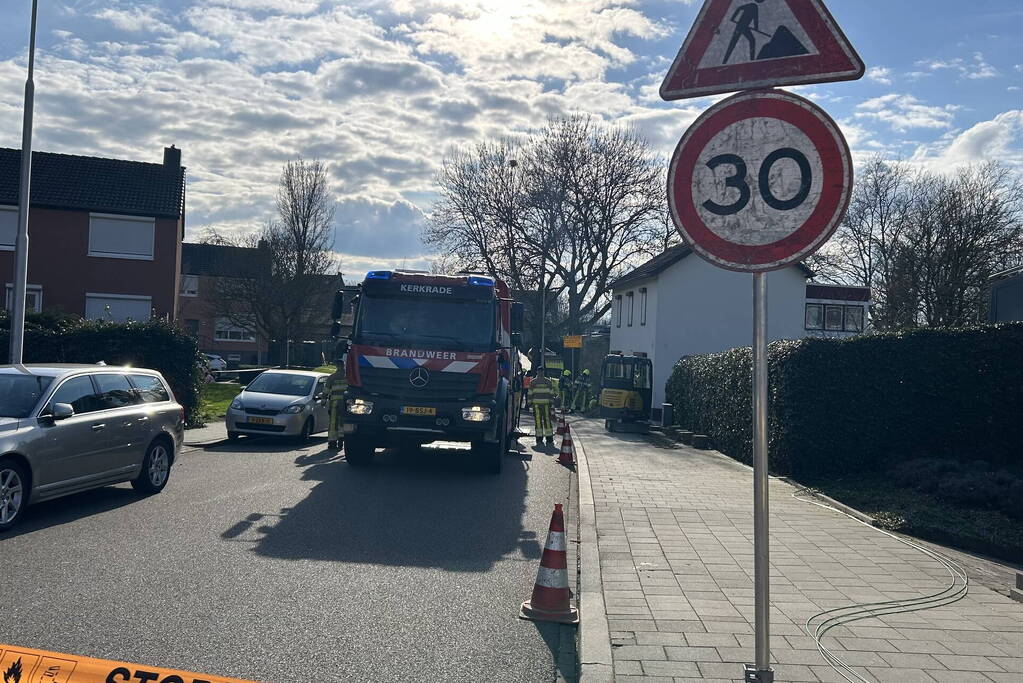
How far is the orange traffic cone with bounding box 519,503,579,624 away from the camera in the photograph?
6.40 meters

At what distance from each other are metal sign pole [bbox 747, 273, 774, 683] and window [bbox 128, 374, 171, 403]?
9224mm

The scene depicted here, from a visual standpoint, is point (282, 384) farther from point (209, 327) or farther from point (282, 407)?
point (209, 327)

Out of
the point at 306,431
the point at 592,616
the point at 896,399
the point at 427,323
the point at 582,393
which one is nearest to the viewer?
the point at 592,616

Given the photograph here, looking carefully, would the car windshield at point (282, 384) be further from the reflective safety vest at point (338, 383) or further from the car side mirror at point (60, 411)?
the car side mirror at point (60, 411)

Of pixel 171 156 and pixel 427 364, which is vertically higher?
pixel 171 156

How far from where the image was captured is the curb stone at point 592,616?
16.6 ft

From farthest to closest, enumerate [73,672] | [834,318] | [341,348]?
[834,318], [341,348], [73,672]

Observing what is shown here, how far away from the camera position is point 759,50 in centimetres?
370

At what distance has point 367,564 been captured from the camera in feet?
25.9

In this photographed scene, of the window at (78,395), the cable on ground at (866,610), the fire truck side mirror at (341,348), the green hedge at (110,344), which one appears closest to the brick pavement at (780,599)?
the cable on ground at (866,610)

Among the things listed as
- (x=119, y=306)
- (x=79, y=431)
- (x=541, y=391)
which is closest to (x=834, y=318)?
(x=541, y=391)

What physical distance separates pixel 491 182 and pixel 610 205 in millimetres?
5829

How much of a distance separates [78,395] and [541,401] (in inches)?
473

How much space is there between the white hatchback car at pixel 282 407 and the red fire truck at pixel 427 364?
4601mm
